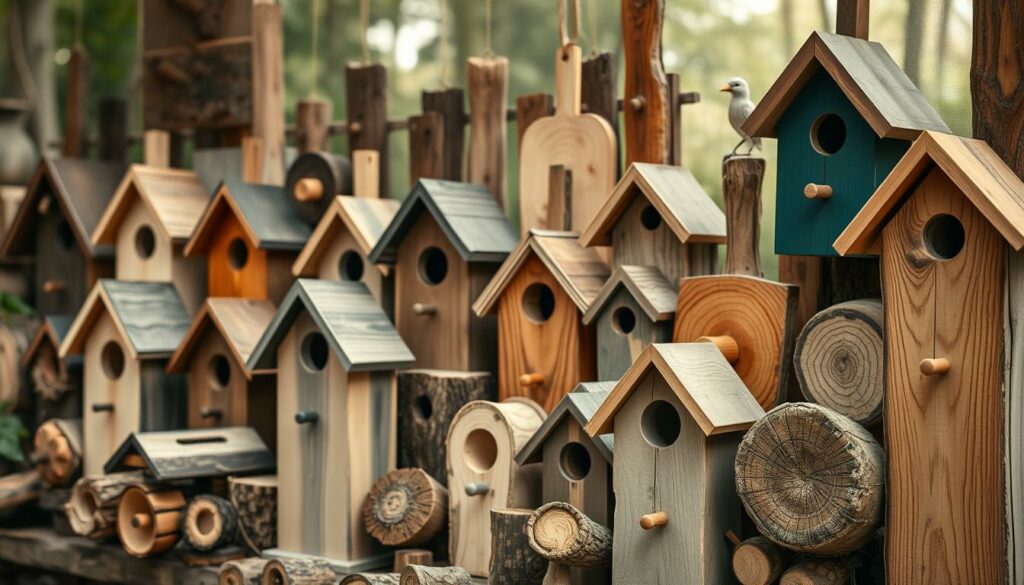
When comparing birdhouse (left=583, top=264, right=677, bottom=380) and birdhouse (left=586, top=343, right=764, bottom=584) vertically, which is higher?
birdhouse (left=583, top=264, right=677, bottom=380)

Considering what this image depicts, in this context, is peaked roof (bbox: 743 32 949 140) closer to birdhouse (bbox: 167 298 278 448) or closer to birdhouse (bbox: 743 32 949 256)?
birdhouse (bbox: 743 32 949 256)

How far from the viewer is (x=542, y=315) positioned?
4.32 metres

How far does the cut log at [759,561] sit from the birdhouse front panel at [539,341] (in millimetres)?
1014

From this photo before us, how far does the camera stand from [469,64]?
15.3 ft

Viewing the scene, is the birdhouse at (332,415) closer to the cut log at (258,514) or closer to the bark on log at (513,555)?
the cut log at (258,514)

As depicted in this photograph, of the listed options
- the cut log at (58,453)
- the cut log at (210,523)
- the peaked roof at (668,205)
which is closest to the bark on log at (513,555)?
the peaked roof at (668,205)

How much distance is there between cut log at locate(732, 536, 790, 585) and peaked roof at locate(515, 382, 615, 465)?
0.49 m

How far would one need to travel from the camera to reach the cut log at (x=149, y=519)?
4.45 metres

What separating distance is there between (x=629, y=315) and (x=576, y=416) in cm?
54

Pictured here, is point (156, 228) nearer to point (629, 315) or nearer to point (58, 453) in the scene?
point (58, 453)

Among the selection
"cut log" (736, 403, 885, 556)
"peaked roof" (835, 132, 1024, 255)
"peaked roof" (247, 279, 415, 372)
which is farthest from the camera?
"peaked roof" (247, 279, 415, 372)

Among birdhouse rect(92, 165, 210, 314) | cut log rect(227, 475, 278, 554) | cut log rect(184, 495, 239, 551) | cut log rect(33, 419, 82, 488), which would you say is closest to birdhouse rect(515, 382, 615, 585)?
cut log rect(227, 475, 278, 554)

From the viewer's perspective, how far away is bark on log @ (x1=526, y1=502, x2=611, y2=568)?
3395 mm

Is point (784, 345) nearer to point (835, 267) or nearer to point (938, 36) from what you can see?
point (835, 267)
